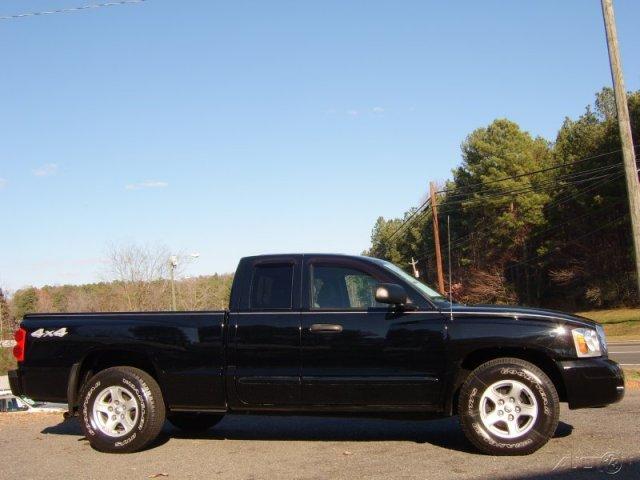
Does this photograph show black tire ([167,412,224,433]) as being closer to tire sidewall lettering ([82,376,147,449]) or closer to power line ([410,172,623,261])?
tire sidewall lettering ([82,376,147,449])

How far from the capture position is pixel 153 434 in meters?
6.06

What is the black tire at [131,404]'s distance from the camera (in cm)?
605

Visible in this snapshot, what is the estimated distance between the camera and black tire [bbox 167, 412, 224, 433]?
7066mm

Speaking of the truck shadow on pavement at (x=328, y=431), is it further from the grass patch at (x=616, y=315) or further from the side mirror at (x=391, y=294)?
the grass patch at (x=616, y=315)

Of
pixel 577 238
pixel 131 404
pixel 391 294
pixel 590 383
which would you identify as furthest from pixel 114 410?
pixel 577 238

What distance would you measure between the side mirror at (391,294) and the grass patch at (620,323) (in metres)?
24.6

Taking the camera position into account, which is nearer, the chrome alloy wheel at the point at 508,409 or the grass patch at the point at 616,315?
the chrome alloy wheel at the point at 508,409

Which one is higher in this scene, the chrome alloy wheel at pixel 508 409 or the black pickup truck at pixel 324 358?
the black pickup truck at pixel 324 358

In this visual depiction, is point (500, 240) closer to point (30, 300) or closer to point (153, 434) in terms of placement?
point (153, 434)

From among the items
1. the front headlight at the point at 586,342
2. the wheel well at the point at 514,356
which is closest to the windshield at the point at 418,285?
the wheel well at the point at 514,356

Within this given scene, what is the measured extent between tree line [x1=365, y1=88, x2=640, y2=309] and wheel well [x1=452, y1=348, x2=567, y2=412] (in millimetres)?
40537

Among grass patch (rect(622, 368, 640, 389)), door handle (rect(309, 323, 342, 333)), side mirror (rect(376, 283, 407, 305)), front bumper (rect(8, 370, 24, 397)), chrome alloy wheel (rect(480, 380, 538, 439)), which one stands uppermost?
side mirror (rect(376, 283, 407, 305))

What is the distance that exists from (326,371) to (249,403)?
81 centimetres

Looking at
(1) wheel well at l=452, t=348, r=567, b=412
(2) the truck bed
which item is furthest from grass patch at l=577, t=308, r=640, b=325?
(2) the truck bed
